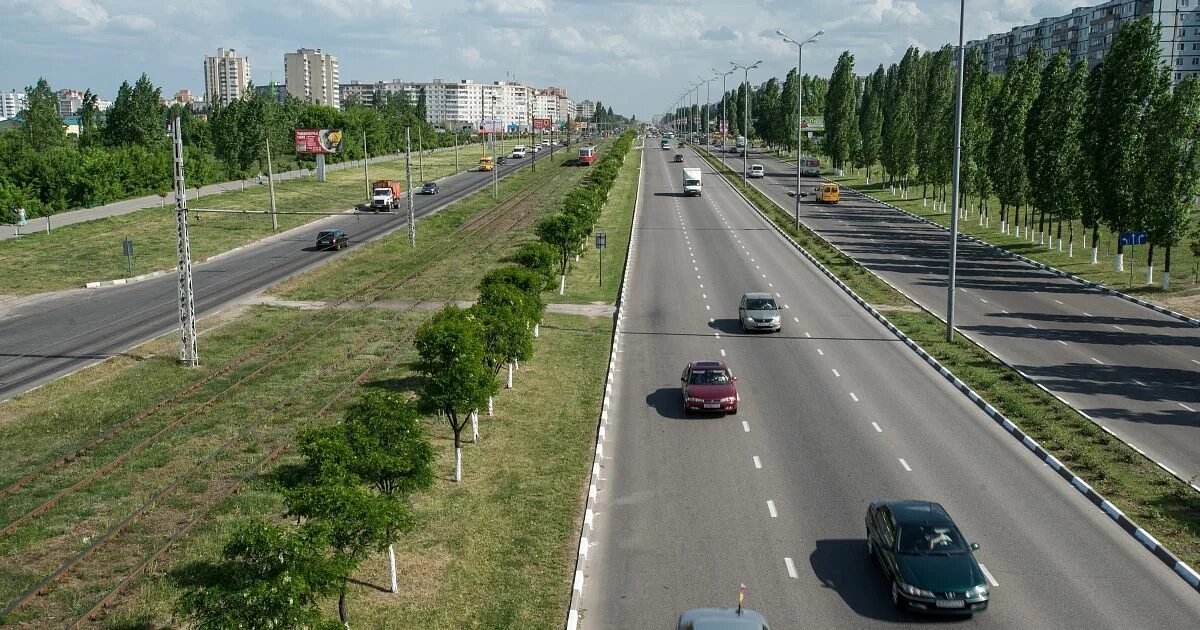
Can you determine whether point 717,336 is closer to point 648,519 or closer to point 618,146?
point 648,519

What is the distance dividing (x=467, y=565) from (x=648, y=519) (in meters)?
4.24

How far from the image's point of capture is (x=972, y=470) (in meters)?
23.9

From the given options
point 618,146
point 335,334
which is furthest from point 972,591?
point 618,146

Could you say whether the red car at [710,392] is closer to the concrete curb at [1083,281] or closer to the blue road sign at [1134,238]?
the concrete curb at [1083,281]

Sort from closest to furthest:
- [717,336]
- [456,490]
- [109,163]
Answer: [456,490] < [717,336] < [109,163]

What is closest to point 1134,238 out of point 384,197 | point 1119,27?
point 384,197

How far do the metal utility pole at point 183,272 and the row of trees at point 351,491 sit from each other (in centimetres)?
1165

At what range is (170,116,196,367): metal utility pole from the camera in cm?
3441

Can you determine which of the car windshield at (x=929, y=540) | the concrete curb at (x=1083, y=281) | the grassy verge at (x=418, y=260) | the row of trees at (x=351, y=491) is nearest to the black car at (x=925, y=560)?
the car windshield at (x=929, y=540)

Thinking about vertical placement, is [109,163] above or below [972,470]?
above

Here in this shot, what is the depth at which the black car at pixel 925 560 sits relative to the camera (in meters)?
16.1

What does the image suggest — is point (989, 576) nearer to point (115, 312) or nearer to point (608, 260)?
point (115, 312)

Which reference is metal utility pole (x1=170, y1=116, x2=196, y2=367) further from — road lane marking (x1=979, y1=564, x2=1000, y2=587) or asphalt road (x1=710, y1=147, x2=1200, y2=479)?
asphalt road (x1=710, y1=147, x2=1200, y2=479)

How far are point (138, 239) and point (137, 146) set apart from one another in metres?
37.0
